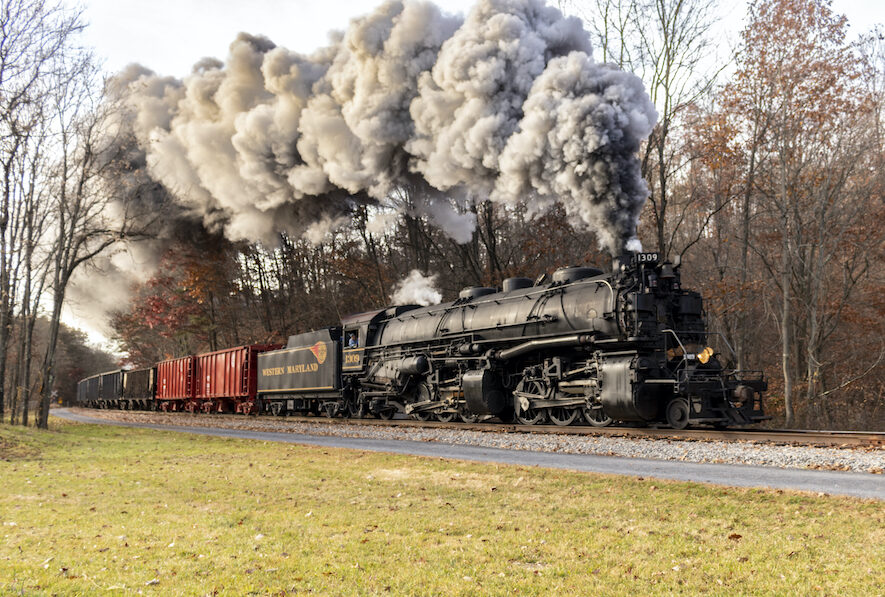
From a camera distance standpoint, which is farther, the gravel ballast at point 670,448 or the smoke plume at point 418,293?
the smoke plume at point 418,293

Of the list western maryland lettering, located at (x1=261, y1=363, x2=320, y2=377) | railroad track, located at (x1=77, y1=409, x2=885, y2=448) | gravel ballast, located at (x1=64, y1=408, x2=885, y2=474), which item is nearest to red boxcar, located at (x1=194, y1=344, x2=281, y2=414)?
western maryland lettering, located at (x1=261, y1=363, x2=320, y2=377)

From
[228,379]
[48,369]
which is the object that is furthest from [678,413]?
[228,379]

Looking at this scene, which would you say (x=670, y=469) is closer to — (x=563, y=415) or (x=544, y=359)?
(x=563, y=415)

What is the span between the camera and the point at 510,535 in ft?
18.9

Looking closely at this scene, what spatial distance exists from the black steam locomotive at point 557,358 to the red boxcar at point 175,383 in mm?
13489

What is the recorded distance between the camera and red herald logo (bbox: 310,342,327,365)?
71.9 feet

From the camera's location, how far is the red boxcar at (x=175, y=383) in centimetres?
3209

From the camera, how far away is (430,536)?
18.9 ft

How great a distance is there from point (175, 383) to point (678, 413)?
89.0ft

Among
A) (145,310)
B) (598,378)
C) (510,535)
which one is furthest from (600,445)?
(145,310)

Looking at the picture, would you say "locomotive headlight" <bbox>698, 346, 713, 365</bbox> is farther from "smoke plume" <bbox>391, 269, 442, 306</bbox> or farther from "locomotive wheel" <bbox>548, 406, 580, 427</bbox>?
"smoke plume" <bbox>391, 269, 442, 306</bbox>

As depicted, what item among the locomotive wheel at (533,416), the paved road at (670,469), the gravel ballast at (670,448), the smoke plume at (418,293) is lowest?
the paved road at (670,469)

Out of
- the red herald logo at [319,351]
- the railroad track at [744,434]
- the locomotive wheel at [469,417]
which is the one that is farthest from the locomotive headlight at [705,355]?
the red herald logo at [319,351]

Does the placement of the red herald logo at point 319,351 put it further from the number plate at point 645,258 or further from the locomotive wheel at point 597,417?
the number plate at point 645,258
